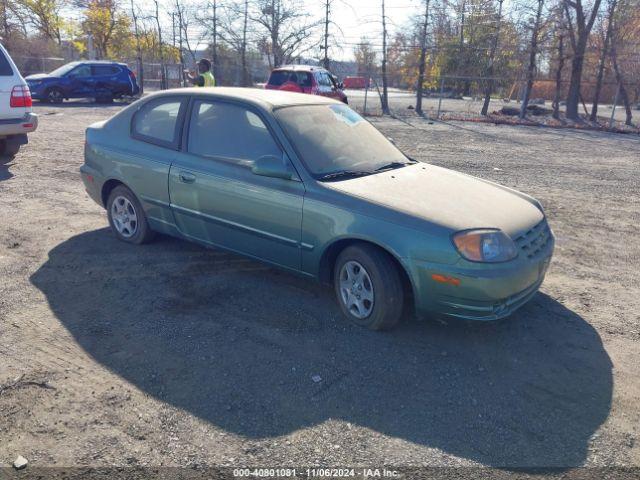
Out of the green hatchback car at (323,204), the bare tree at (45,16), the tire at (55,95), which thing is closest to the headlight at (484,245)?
the green hatchback car at (323,204)

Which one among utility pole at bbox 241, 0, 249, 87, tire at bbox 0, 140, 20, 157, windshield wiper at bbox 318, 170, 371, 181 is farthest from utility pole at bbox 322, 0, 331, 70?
windshield wiper at bbox 318, 170, 371, 181

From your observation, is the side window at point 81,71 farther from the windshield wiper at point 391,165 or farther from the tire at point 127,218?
the windshield wiper at point 391,165

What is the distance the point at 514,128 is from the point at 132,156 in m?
17.4

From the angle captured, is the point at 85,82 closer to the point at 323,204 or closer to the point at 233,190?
the point at 233,190

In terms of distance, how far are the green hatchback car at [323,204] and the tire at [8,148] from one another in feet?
15.6

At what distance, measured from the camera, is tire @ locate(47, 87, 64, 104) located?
2128 centimetres

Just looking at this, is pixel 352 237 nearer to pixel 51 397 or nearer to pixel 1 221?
pixel 51 397

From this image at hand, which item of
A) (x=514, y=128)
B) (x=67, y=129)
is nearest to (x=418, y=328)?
(x=67, y=129)

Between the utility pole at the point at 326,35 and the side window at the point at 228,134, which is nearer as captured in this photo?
the side window at the point at 228,134

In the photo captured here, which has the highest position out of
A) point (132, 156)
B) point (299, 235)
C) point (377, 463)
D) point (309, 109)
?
point (309, 109)

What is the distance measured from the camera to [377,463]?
2721 mm

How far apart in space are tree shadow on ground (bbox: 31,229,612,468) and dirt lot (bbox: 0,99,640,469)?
0.01 metres

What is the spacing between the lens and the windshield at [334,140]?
14.1ft

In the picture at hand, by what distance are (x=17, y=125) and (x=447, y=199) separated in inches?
304
